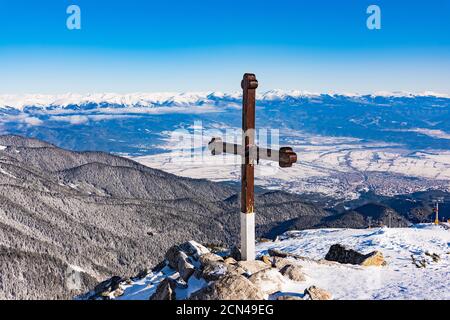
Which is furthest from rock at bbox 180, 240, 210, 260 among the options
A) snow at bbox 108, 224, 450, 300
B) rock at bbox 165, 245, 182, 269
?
snow at bbox 108, 224, 450, 300

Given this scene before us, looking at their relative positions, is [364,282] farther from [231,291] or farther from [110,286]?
[110,286]

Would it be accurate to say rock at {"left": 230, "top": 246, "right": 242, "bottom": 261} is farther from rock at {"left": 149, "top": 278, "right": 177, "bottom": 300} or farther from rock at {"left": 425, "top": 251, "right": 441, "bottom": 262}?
rock at {"left": 425, "top": 251, "right": 441, "bottom": 262}

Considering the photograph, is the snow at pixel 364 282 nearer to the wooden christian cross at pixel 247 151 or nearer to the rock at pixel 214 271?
the rock at pixel 214 271

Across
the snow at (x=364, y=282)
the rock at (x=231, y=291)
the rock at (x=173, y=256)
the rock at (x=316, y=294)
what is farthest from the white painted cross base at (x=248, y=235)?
the rock at (x=173, y=256)

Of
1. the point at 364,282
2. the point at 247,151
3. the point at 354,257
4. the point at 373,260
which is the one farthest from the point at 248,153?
the point at 354,257
